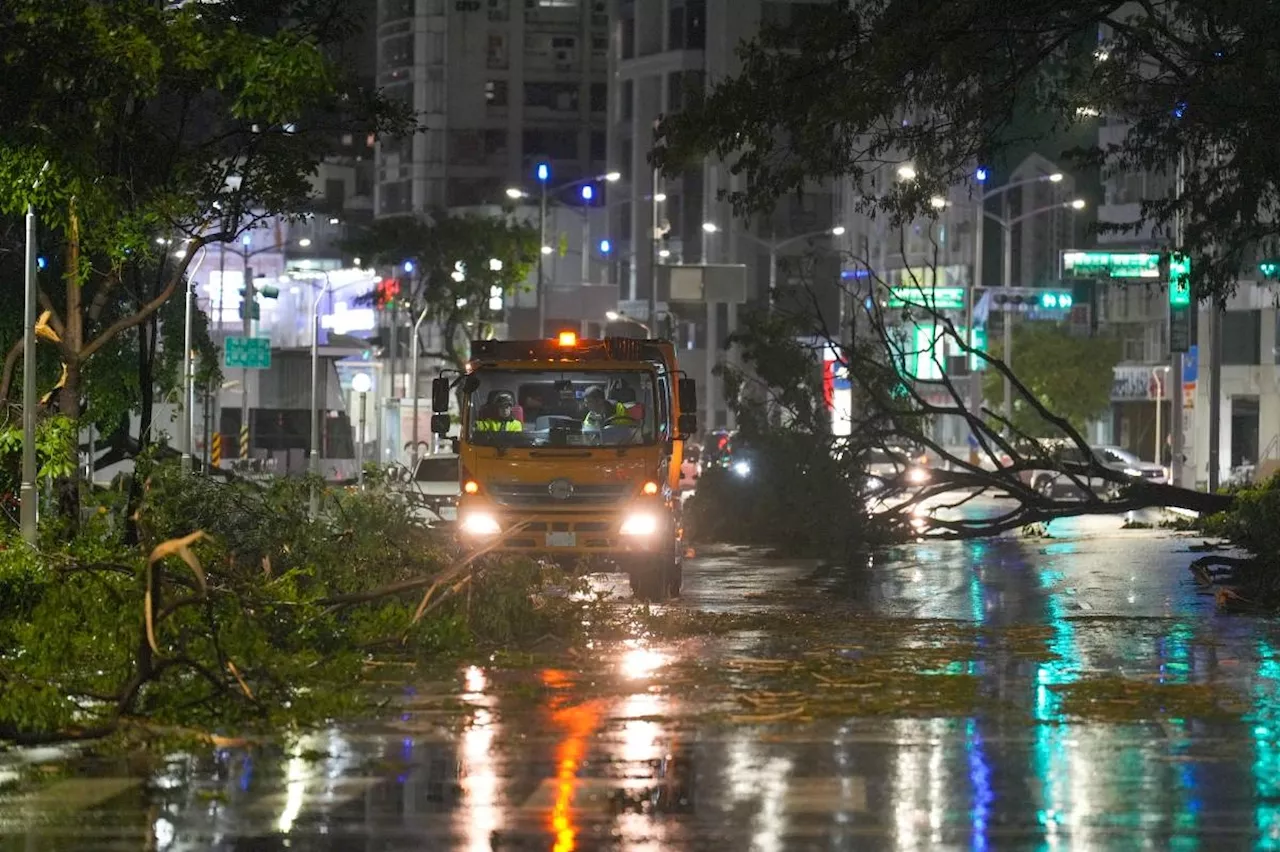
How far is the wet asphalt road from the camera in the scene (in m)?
9.73

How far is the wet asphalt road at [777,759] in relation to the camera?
383 inches

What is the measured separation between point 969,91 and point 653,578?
7.75 metres

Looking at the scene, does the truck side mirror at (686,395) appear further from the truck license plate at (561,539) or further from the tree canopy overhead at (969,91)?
the tree canopy overhead at (969,91)

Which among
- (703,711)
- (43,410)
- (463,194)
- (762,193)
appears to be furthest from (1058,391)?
(703,711)

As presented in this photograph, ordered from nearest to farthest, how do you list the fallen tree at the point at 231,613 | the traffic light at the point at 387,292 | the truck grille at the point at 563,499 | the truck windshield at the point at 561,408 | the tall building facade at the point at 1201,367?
the fallen tree at the point at 231,613
the truck grille at the point at 563,499
the truck windshield at the point at 561,408
the tall building facade at the point at 1201,367
the traffic light at the point at 387,292

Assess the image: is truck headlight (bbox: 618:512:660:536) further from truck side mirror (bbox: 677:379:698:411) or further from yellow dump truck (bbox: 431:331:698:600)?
truck side mirror (bbox: 677:379:698:411)

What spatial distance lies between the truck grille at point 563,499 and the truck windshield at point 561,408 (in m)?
0.50

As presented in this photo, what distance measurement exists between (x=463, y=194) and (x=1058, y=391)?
174 ft

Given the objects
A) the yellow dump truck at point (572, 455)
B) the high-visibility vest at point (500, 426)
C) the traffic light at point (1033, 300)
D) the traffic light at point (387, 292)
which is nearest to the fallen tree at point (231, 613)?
the yellow dump truck at point (572, 455)

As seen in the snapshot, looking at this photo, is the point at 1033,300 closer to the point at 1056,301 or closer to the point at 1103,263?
the point at 1056,301

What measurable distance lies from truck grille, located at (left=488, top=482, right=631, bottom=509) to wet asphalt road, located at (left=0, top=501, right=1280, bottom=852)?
10.7 ft

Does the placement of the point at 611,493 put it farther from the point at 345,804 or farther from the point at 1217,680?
the point at 345,804

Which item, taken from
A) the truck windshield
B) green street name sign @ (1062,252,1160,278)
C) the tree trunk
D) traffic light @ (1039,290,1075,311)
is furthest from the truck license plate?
traffic light @ (1039,290,1075,311)

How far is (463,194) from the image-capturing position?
5089 inches
